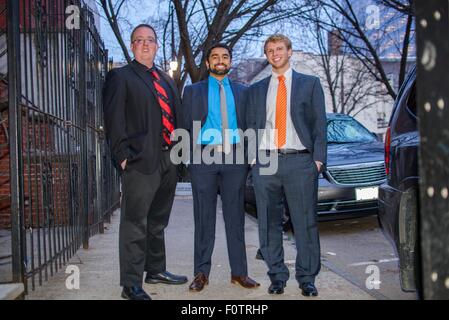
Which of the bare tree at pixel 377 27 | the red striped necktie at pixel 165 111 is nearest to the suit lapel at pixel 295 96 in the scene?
the red striped necktie at pixel 165 111

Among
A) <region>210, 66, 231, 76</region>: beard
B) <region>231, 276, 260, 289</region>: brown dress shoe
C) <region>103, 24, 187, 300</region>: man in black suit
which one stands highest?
<region>210, 66, 231, 76</region>: beard

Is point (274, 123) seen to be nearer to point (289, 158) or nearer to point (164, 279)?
point (289, 158)

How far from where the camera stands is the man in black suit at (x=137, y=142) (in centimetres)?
386

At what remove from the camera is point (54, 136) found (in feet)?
18.5

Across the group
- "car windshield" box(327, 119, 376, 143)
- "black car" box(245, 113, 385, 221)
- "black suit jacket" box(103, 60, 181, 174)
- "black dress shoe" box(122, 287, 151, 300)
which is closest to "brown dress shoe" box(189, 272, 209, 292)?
"black dress shoe" box(122, 287, 151, 300)

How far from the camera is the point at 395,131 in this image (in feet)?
12.6

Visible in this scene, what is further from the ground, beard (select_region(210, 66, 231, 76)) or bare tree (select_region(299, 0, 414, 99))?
bare tree (select_region(299, 0, 414, 99))

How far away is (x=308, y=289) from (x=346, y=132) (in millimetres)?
5677

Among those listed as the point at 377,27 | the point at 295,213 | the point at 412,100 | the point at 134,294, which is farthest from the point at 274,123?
the point at 377,27

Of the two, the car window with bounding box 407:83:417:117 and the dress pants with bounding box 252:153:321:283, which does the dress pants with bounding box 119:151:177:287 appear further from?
the car window with bounding box 407:83:417:117

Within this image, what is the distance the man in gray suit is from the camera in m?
4.05

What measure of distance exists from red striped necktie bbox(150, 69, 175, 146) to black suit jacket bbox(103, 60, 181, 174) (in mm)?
59

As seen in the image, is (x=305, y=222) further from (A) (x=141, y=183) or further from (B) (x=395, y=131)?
(A) (x=141, y=183)
